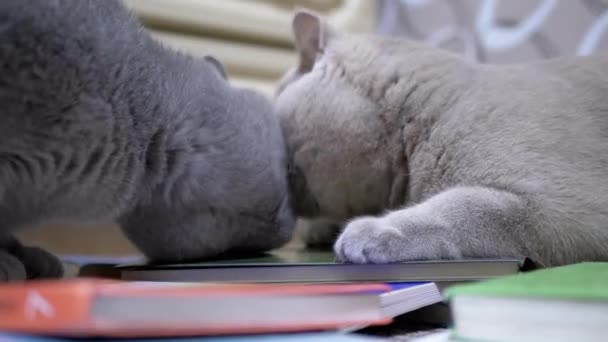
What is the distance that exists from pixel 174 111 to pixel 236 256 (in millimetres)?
243

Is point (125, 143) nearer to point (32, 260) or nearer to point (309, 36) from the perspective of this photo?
point (32, 260)

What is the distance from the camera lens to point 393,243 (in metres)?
0.70

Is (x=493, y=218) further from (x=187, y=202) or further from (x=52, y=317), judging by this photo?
(x=52, y=317)

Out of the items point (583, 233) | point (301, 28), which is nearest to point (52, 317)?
point (583, 233)

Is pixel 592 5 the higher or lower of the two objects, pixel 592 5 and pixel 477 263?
the higher

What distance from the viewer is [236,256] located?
890mm

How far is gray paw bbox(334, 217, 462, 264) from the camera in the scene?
0.69 metres

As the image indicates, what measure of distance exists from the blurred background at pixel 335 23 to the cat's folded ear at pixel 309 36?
0.33 meters

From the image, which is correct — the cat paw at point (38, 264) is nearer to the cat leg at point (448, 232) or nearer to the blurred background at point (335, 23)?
the cat leg at point (448, 232)

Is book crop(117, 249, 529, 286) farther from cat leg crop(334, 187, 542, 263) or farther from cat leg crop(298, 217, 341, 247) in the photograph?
cat leg crop(298, 217, 341, 247)

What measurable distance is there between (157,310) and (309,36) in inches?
30.1

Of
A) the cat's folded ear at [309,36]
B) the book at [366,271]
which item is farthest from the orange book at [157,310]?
the cat's folded ear at [309,36]

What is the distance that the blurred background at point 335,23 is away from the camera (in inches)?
54.0

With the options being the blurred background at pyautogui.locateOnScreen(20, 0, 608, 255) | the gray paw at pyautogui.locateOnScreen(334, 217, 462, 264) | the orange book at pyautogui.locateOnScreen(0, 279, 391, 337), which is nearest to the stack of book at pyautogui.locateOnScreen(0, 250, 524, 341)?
the orange book at pyautogui.locateOnScreen(0, 279, 391, 337)
